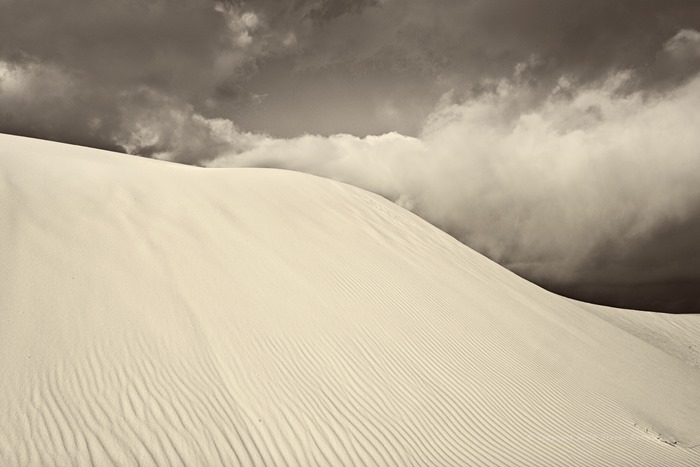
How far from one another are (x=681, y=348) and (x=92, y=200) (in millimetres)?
24369

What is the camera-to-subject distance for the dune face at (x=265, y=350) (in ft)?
18.8

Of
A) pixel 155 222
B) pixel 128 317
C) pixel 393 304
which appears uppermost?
pixel 155 222

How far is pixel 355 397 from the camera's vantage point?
23.6 ft

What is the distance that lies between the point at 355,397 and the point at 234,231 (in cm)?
603

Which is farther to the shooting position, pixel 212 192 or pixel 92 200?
pixel 212 192

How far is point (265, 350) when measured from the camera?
7621 millimetres

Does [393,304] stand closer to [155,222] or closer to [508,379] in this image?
[508,379]

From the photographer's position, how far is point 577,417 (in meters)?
8.46

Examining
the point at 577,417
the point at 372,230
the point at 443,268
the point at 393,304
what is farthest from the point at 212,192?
the point at 577,417

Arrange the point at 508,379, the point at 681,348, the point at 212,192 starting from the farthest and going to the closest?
the point at 681,348 < the point at 212,192 < the point at 508,379

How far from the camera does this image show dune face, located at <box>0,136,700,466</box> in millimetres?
5727

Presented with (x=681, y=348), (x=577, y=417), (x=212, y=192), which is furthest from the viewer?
(x=681, y=348)

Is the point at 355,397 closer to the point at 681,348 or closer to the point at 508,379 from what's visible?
the point at 508,379

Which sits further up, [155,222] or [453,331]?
[155,222]
